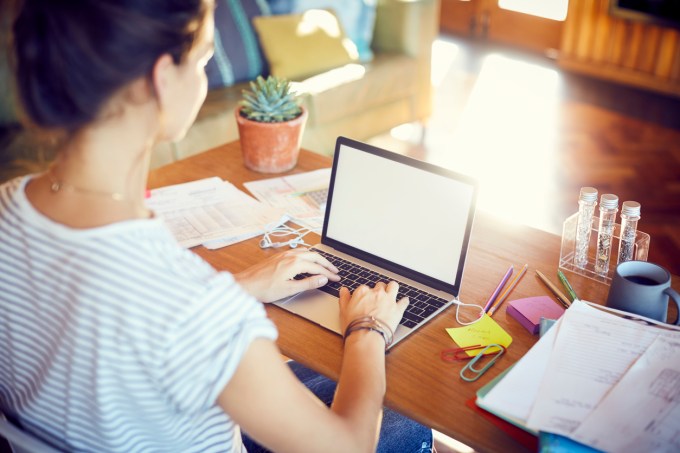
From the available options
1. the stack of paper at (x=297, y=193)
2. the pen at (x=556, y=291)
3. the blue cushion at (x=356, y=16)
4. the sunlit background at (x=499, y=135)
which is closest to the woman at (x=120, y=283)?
the pen at (x=556, y=291)

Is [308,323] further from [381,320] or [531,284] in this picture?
[531,284]

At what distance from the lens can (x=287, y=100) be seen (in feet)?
5.85

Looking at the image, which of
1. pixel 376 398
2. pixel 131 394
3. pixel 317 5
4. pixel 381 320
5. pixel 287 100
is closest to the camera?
pixel 131 394

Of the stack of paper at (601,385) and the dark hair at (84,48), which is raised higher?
the dark hair at (84,48)

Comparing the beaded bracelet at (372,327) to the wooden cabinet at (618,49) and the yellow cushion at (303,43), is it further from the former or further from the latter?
the wooden cabinet at (618,49)

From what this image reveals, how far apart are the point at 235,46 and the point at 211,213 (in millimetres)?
1863

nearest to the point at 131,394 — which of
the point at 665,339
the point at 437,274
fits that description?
the point at 437,274

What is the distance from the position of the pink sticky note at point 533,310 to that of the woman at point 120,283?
0.41 m

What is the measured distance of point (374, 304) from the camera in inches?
47.8

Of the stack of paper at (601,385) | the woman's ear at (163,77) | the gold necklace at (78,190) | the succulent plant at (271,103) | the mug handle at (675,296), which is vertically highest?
the woman's ear at (163,77)

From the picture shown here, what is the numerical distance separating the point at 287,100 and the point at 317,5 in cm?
195

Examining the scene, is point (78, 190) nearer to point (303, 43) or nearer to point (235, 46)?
point (235, 46)

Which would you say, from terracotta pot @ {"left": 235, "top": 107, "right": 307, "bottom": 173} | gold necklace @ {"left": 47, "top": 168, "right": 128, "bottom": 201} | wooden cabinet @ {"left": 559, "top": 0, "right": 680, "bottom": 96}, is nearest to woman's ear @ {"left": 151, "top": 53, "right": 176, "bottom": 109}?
gold necklace @ {"left": 47, "top": 168, "right": 128, "bottom": 201}

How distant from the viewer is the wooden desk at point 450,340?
3.41 feet
